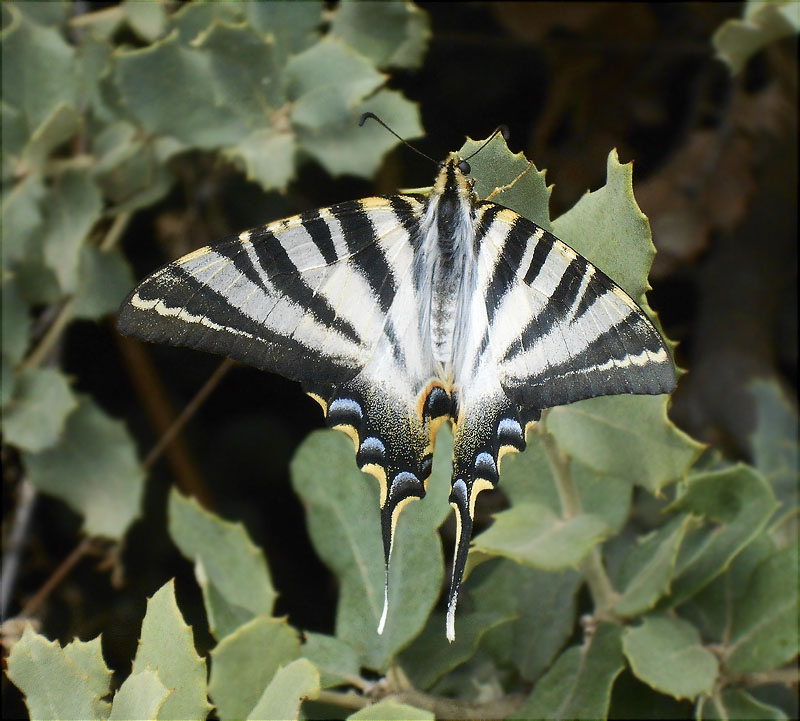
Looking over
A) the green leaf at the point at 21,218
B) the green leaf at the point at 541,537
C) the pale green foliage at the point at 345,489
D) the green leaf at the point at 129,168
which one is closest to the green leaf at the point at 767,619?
the pale green foliage at the point at 345,489

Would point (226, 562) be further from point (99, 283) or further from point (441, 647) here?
point (99, 283)

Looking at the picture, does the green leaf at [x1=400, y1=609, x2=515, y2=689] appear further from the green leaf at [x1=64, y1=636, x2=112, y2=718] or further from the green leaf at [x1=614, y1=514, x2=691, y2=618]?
the green leaf at [x1=64, y1=636, x2=112, y2=718]

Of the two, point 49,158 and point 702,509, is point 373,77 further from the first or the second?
point 702,509

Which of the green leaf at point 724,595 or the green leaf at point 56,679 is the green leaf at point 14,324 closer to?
the green leaf at point 56,679

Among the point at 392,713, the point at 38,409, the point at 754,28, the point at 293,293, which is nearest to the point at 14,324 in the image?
the point at 38,409

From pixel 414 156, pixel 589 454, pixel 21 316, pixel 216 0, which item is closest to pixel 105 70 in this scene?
pixel 216 0

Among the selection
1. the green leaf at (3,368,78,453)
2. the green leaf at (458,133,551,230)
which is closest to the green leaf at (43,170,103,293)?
the green leaf at (3,368,78,453)

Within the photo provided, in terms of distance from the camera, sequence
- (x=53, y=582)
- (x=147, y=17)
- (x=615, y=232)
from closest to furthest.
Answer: (x=615, y=232) < (x=147, y=17) < (x=53, y=582)
